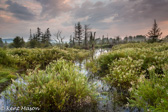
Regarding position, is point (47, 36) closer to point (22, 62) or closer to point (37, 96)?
point (22, 62)

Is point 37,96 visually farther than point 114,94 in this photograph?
No

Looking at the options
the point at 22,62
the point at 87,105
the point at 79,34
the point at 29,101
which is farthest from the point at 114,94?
the point at 79,34

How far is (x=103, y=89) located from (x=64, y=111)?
2.29 m

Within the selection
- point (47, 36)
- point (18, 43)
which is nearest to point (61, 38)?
point (18, 43)

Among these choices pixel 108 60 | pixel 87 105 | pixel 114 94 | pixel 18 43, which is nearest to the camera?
pixel 87 105

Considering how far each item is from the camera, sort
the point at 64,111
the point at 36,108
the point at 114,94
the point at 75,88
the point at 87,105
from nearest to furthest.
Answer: the point at 36,108 < the point at 64,111 < the point at 75,88 < the point at 87,105 < the point at 114,94

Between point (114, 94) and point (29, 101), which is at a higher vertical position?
point (29, 101)

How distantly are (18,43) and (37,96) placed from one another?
3416 centimetres

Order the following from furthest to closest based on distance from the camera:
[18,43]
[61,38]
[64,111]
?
1. [61,38]
2. [18,43]
3. [64,111]

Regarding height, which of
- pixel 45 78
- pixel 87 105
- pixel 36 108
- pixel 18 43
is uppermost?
pixel 18 43

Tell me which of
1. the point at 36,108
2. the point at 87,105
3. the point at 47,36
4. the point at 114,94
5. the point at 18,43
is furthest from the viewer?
the point at 47,36

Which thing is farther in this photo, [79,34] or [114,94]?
[79,34]

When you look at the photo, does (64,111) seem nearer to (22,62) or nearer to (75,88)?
(75,88)

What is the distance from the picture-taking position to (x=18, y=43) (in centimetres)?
3089
